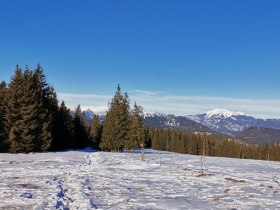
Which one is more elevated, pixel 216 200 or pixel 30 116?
pixel 30 116

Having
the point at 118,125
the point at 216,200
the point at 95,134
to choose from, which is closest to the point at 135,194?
the point at 216,200

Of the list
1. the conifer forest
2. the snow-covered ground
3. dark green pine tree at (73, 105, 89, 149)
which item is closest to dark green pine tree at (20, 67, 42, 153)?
the conifer forest

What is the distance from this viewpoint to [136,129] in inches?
2601

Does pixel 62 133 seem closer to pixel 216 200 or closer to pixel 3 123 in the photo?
pixel 3 123

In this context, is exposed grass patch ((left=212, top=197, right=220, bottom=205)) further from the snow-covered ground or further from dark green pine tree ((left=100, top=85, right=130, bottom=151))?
dark green pine tree ((left=100, top=85, right=130, bottom=151))

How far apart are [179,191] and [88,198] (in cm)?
625

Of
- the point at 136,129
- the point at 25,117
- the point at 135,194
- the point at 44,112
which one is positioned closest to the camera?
the point at 135,194

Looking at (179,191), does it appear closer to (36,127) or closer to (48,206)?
(48,206)

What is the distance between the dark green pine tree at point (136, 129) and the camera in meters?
64.3

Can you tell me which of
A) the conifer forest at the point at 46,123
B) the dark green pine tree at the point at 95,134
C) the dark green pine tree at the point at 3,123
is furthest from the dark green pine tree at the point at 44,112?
the dark green pine tree at the point at 95,134

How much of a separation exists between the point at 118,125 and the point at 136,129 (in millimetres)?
8885

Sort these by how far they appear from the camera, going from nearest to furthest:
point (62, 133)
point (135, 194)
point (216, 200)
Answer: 1. point (216, 200)
2. point (135, 194)
3. point (62, 133)

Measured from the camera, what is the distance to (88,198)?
17.1 m

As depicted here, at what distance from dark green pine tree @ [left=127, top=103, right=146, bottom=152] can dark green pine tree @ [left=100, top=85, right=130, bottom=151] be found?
4.44m
